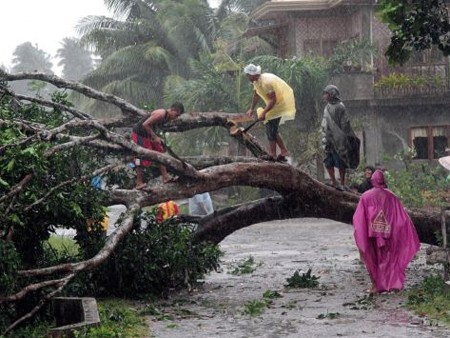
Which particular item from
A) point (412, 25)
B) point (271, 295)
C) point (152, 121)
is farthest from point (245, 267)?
point (412, 25)

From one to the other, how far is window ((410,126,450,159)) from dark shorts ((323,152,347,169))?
14.9 metres

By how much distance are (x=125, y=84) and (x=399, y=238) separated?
24330mm

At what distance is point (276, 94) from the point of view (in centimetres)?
1275

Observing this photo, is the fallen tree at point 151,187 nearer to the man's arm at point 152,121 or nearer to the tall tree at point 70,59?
the man's arm at point 152,121

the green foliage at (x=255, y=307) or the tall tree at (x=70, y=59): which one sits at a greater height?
the tall tree at (x=70, y=59)

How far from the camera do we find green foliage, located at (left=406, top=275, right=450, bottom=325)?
9.49m

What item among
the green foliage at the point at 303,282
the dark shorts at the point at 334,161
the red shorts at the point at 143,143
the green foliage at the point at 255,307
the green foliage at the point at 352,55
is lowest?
the green foliage at the point at 255,307

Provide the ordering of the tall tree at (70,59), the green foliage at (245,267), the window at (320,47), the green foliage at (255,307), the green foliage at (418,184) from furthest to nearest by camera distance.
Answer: the tall tree at (70,59) < the window at (320,47) < the green foliage at (418,184) < the green foliage at (245,267) < the green foliage at (255,307)

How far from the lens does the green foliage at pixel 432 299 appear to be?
949 centimetres

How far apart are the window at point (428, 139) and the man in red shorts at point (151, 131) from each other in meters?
17.1

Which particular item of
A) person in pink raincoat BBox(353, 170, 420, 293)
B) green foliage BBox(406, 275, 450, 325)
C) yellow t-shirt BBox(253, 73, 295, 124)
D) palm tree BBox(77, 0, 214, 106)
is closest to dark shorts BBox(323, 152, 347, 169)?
yellow t-shirt BBox(253, 73, 295, 124)

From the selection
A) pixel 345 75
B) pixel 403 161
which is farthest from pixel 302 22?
pixel 403 161

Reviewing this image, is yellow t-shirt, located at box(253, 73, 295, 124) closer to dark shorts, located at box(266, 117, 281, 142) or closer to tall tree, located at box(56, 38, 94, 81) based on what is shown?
dark shorts, located at box(266, 117, 281, 142)

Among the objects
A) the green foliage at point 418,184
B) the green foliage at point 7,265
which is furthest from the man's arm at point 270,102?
the green foliage at point 418,184
